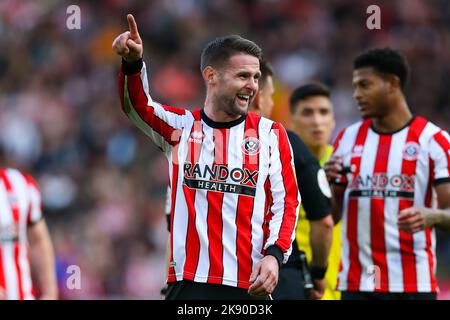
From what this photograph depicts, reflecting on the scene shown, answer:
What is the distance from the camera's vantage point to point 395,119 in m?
6.60

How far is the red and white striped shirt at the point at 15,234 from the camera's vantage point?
660 centimetres

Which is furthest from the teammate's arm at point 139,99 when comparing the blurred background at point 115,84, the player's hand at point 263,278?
the blurred background at point 115,84

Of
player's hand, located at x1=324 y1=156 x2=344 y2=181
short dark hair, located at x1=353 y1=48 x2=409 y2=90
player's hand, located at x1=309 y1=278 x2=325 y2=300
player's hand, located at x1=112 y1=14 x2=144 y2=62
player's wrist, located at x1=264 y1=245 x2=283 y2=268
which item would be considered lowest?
player's hand, located at x1=309 y1=278 x2=325 y2=300

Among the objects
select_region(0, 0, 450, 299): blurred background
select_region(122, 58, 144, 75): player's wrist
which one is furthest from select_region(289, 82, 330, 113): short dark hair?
select_region(0, 0, 450, 299): blurred background

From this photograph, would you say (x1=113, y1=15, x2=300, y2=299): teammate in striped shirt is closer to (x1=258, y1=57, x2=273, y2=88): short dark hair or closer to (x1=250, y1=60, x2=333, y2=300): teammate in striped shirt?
(x1=250, y1=60, x2=333, y2=300): teammate in striped shirt

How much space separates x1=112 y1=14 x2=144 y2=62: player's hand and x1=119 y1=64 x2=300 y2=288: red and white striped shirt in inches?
4.8

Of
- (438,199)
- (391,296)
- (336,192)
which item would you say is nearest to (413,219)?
(438,199)

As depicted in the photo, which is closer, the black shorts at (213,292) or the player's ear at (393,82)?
the black shorts at (213,292)

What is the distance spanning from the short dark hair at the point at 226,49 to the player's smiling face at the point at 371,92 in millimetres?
1698

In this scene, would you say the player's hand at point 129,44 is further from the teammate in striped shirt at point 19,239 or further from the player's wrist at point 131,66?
the teammate in striped shirt at point 19,239

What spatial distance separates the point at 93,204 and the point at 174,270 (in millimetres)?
7818

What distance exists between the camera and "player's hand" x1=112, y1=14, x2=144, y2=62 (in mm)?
4723
